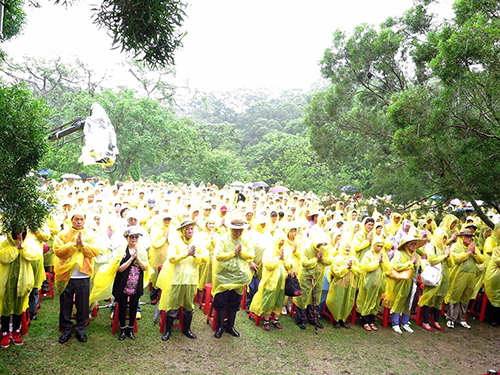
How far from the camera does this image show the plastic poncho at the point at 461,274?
6.91 metres

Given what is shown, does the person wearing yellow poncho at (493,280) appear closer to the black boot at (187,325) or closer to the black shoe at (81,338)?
the black boot at (187,325)

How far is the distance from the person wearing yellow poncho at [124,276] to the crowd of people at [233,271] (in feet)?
0.05

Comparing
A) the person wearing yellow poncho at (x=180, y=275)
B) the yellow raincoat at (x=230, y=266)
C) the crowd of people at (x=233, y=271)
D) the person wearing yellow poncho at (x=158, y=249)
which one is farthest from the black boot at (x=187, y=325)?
the person wearing yellow poncho at (x=158, y=249)

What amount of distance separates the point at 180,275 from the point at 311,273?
2.32 m

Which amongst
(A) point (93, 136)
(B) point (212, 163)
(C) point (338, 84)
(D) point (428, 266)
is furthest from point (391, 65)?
(B) point (212, 163)

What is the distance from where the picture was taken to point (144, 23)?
2717mm

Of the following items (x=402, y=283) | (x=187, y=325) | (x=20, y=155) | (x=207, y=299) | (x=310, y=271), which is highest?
(x=20, y=155)

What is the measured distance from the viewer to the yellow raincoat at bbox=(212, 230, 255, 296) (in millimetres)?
5180

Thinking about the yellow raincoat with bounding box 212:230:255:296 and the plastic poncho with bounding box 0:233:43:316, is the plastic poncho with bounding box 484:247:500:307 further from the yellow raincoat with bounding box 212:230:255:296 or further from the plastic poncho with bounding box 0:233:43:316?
the plastic poncho with bounding box 0:233:43:316

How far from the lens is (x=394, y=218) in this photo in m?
9.91

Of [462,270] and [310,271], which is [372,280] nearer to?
[310,271]

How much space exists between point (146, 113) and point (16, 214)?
21.9 metres

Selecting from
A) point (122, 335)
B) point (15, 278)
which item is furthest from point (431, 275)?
point (15, 278)

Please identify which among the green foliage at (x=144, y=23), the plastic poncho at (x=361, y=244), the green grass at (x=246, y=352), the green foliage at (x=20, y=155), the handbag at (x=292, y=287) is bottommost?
the green grass at (x=246, y=352)
